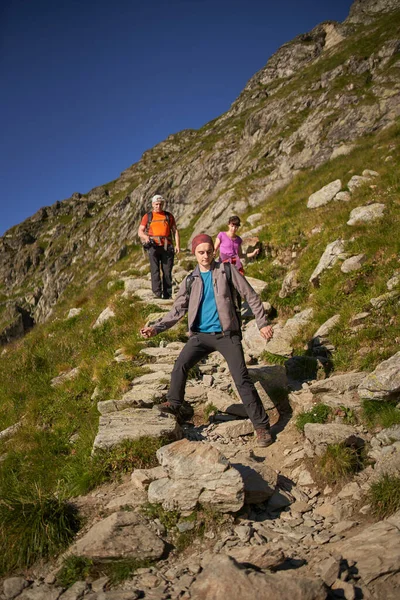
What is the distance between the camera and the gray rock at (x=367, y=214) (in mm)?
11516

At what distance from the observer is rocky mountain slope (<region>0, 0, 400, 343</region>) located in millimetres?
33844

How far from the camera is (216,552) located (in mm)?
3822

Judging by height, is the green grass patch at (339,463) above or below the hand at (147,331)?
below

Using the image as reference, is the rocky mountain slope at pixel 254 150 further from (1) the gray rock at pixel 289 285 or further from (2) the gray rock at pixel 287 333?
(2) the gray rock at pixel 287 333

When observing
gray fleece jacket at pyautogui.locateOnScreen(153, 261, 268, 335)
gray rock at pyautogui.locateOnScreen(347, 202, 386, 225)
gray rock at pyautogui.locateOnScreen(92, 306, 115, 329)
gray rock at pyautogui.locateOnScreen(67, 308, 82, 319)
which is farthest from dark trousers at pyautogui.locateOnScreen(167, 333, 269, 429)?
gray rock at pyautogui.locateOnScreen(67, 308, 82, 319)

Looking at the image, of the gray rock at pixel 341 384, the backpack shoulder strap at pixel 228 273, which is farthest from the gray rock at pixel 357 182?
the backpack shoulder strap at pixel 228 273

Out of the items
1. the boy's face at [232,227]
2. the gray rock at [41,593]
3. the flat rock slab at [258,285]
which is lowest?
the gray rock at [41,593]

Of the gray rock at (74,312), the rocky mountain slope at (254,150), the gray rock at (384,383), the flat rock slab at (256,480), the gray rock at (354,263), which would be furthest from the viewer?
the rocky mountain slope at (254,150)

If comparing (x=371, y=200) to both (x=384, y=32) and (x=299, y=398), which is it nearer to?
(x=299, y=398)

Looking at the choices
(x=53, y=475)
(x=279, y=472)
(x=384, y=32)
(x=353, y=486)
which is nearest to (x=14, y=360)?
(x=53, y=475)

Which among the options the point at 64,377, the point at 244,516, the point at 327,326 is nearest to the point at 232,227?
the point at 327,326

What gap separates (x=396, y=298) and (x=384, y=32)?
5784cm

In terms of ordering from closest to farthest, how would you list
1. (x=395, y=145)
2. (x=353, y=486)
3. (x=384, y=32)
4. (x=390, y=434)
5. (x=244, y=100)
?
(x=353, y=486) → (x=390, y=434) → (x=395, y=145) → (x=384, y=32) → (x=244, y=100)

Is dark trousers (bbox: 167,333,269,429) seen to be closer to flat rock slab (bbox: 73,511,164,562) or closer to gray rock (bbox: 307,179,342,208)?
flat rock slab (bbox: 73,511,164,562)
